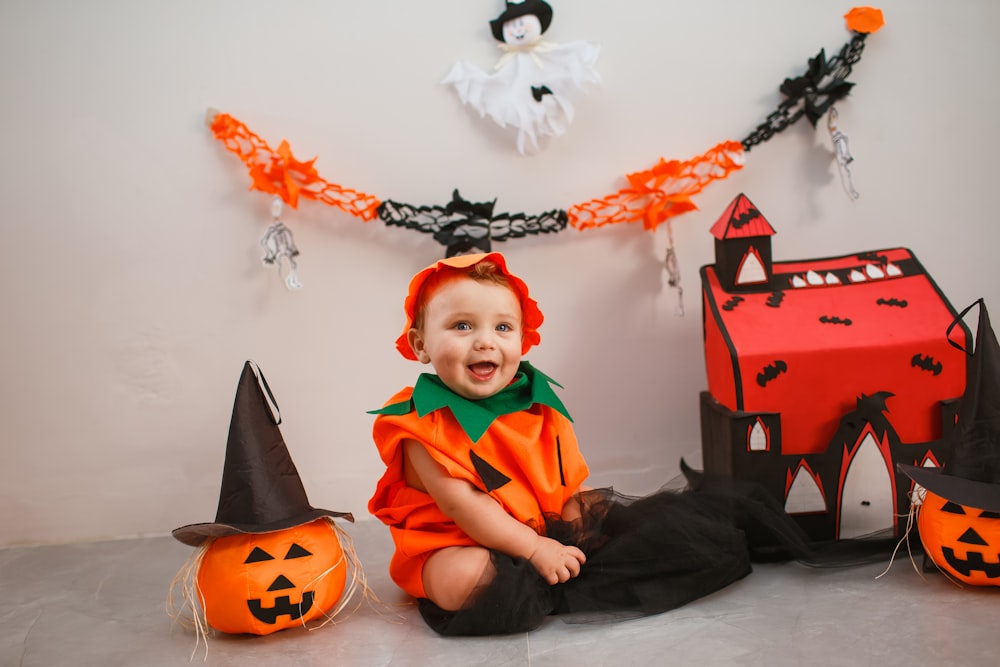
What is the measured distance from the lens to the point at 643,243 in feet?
5.93

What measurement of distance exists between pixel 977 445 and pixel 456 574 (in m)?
0.75

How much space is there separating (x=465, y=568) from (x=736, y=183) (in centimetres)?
104

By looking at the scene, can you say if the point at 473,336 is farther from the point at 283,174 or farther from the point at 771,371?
the point at 283,174

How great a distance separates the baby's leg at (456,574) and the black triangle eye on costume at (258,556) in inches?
9.0

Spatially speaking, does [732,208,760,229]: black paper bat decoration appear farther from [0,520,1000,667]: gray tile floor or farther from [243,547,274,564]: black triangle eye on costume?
[243,547,274,564]: black triangle eye on costume

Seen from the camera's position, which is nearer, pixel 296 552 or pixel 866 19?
pixel 296 552

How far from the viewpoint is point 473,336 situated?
128cm

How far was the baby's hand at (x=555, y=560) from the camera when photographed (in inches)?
47.4

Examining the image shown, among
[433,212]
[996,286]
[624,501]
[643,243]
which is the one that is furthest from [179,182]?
[996,286]

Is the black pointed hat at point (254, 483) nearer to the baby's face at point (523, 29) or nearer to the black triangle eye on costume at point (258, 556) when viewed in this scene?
the black triangle eye on costume at point (258, 556)

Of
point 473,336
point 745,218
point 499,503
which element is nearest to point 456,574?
point 499,503

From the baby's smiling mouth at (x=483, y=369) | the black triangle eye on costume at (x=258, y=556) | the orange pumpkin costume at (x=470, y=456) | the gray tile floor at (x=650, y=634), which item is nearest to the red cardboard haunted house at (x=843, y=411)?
the gray tile floor at (x=650, y=634)

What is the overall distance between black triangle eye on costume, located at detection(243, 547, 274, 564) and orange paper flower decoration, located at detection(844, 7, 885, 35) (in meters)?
1.52

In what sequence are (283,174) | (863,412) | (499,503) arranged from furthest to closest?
(283,174), (863,412), (499,503)
